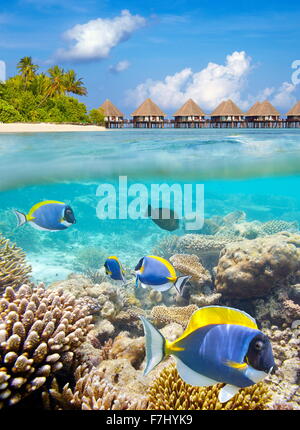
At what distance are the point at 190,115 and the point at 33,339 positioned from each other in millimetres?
62006

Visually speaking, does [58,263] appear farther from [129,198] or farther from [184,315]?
[129,198]

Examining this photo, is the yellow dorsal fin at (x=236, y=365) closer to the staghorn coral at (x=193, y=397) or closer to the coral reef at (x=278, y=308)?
the staghorn coral at (x=193, y=397)

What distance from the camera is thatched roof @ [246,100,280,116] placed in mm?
60844

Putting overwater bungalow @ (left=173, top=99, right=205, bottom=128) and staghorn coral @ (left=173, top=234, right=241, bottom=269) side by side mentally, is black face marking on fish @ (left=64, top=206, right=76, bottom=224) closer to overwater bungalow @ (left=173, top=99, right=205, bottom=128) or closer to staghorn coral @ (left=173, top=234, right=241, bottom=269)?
staghorn coral @ (left=173, top=234, right=241, bottom=269)

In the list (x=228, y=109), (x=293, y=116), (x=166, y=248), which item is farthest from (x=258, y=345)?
(x=293, y=116)

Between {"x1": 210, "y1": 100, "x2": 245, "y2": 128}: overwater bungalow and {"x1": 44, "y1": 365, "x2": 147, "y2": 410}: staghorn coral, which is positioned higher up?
{"x1": 210, "y1": 100, "x2": 245, "y2": 128}: overwater bungalow

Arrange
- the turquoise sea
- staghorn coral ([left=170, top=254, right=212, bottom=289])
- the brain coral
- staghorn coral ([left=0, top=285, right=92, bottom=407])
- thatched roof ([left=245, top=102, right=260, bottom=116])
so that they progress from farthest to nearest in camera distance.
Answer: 1. thatched roof ([left=245, top=102, right=260, bottom=116])
2. the turquoise sea
3. staghorn coral ([left=170, top=254, right=212, bottom=289])
4. the brain coral
5. staghorn coral ([left=0, top=285, right=92, bottom=407])

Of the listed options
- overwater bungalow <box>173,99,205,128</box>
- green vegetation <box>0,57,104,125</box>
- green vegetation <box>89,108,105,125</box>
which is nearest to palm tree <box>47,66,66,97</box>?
green vegetation <box>0,57,104,125</box>

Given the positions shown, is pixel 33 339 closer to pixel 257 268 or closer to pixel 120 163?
pixel 257 268

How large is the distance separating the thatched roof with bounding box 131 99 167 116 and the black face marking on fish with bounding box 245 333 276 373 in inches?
2388

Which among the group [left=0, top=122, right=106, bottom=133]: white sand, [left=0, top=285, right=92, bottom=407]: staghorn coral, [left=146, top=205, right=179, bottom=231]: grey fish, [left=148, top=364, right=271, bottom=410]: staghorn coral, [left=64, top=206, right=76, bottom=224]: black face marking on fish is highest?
[left=0, top=122, right=106, bottom=133]: white sand

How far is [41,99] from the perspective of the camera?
168ft

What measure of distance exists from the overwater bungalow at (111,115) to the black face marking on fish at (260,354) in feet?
206

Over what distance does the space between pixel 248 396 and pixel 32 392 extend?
203 centimetres
